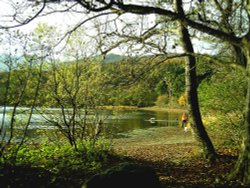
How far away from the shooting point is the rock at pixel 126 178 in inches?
217

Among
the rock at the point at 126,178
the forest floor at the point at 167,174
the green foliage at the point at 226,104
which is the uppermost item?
the green foliage at the point at 226,104

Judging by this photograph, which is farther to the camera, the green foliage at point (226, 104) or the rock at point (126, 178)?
the green foliage at point (226, 104)

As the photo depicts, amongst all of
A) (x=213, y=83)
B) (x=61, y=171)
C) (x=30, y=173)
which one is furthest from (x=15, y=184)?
(x=213, y=83)

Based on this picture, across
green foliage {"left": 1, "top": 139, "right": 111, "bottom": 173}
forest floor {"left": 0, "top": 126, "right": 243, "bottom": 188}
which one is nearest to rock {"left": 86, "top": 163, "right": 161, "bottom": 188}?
forest floor {"left": 0, "top": 126, "right": 243, "bottom": 188}

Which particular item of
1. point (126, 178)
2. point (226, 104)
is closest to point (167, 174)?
point (126, 178)

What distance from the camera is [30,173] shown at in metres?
6.68

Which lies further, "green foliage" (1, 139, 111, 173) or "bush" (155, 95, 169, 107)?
"bush" (155, 95, 169, 107)

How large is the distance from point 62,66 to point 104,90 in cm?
176

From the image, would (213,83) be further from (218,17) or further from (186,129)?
(186,129)

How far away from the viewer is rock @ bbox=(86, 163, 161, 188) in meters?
5.51

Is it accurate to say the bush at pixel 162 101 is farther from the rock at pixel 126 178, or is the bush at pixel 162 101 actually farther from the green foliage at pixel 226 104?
the rock at pixel 126 178

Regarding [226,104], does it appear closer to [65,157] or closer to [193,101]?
[193,101]

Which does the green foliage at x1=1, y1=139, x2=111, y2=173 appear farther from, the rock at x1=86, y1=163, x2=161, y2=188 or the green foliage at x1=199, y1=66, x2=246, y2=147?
the green foliage at x1=199, y1=66, x2=246, y2=147

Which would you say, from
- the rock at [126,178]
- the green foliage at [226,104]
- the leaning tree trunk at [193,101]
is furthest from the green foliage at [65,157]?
the green foliage at [226,104]
